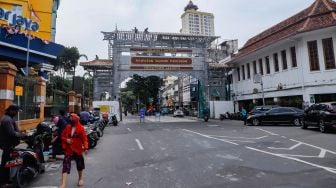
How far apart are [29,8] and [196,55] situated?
19283 millimetres

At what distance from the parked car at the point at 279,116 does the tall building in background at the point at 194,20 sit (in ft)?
374

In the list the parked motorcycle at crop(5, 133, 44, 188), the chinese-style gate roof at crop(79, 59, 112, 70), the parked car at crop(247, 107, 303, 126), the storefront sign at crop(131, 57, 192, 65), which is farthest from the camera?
the storefront sign at crop(131, 57, 192, 65)

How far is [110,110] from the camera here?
30828mm

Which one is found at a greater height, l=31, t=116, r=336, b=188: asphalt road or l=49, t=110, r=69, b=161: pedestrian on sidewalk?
l=49, t=110, r=69, b=161: pedestrian on sidewalk

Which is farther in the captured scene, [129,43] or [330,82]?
[129,43]

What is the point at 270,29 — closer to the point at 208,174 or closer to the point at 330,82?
the point at 330,82

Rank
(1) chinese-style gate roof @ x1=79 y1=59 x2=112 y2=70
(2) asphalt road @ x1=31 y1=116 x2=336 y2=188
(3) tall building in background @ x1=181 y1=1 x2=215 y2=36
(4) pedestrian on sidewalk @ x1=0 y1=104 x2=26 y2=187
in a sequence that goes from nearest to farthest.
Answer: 1. (4) pedestrian on sidewalk @ x1=0 y1=104 x2=26 y2=187
2. (2) asphalt road @ x1=31 y1=116 x2=336 y2=188
3. (1) chinese-style gate roof @ x1=79 y1=59 x2=112 y2=70
4. (3) tall building in background @ x1=181 y1=1 x2=215 y2=36

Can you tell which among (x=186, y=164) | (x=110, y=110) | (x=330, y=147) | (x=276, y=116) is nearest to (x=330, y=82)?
(x=276, y=116)

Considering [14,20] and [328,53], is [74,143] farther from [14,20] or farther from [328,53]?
[328,53]

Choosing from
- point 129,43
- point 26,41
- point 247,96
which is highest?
point 129,43

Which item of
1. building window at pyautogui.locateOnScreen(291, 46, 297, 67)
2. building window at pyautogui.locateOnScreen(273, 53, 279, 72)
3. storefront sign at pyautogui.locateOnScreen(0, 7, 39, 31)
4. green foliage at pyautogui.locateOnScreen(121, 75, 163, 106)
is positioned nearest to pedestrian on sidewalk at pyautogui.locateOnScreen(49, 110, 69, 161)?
storefront sign at pyautogui.locateOnScreen(0, 7, 39, 31)

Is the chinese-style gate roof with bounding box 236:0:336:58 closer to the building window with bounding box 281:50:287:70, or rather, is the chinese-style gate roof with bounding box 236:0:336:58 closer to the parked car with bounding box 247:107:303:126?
the building window with bounding box 281:50:287:70

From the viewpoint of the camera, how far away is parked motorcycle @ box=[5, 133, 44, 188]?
5367 mm

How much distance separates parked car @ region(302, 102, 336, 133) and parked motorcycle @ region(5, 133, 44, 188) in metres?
13.9
